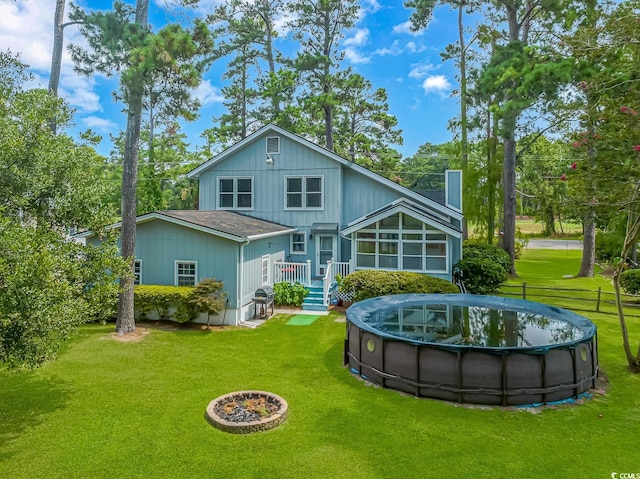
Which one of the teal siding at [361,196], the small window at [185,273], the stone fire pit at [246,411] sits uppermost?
the teal siding at [361,196]

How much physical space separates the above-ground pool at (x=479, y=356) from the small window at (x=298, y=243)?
8647 millimetres

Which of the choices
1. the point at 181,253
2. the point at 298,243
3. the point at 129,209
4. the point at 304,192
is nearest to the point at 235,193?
the point at 304,192

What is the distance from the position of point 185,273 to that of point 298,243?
19.6 feet

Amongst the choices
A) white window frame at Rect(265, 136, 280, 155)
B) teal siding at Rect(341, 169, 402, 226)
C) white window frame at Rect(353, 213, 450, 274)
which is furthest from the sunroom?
white window frame at Rect(265, 136, 280, 155)

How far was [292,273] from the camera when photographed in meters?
16.0

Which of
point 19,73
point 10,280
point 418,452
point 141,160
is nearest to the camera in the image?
point 10,280

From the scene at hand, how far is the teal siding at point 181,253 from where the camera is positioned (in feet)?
43.1

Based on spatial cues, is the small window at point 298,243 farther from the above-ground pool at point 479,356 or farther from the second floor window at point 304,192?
the above-ground pool at point 479,356

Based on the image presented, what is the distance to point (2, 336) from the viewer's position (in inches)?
215

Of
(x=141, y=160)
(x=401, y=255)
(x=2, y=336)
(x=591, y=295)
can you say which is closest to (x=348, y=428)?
(x=2, y=336)

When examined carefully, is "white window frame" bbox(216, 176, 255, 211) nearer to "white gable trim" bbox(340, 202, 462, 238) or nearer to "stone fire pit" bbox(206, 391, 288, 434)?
"white gable trim" bbox(340, 202, 462, 238)

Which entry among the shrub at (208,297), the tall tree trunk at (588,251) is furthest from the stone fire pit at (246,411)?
the tall tree trunk at (588,251)

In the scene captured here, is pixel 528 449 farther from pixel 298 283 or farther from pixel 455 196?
pixel 455 196

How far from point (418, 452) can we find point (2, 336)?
5954 mm
